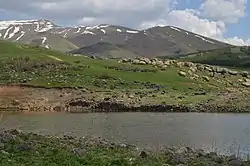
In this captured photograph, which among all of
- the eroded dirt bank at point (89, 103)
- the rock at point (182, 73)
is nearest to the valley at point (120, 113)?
the eroded dirt bank at point (89, 103)

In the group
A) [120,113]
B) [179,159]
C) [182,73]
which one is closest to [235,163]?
[179,159]

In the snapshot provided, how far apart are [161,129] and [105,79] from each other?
51467 millimetres

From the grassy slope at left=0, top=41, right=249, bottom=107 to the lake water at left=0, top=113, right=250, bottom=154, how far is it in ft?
64.6

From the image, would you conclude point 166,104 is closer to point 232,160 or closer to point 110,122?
point 110,122

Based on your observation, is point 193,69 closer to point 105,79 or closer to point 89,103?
point 105,79

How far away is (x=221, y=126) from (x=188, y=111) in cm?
2139

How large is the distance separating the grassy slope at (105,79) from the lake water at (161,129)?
64.6 feet

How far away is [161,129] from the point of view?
165ft

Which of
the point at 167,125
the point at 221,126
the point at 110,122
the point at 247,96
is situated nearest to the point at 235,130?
the point at 221,126

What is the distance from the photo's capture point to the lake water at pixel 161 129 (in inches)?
1543

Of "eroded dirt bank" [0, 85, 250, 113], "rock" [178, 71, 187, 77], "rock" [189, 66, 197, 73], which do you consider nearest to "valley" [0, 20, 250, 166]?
"rock" [189, 66, 197, 73]

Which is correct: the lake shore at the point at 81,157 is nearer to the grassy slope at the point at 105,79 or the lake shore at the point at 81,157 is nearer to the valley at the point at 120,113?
the valley at the point at 120,113

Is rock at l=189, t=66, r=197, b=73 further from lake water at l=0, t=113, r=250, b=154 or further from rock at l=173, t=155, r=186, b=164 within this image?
rock at l=173, t=155, r=186, b=164

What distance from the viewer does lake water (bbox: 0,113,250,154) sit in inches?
1543
